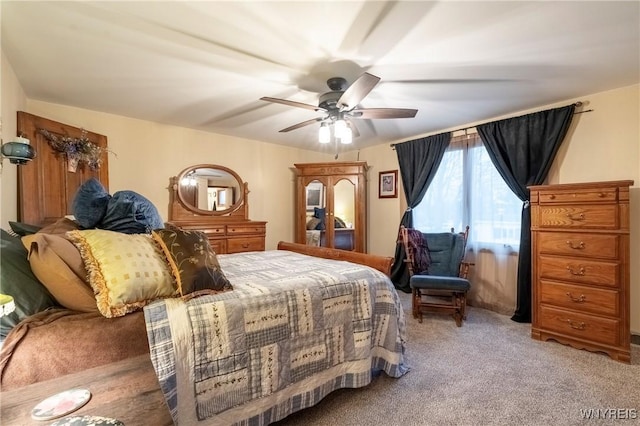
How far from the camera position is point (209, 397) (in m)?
1.34

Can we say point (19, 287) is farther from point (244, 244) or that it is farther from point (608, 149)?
point (608, 149)

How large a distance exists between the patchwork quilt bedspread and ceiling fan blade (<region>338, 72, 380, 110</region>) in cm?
124

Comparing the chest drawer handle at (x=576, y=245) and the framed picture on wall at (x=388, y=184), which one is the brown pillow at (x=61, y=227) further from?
the framed picture on wall at (x=388, y=184)

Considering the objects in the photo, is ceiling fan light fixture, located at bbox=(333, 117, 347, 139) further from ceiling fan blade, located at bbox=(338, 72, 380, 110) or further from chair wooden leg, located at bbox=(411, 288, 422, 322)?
chair wooden leg, located at bbox=(411, 288, 422, 322)

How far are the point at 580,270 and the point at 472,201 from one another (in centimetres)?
140

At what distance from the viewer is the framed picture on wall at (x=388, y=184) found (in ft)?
14.7

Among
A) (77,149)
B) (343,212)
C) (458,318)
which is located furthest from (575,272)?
(77,149)

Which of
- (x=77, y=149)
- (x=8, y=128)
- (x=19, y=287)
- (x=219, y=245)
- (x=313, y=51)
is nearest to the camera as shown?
(x=19, y=287)

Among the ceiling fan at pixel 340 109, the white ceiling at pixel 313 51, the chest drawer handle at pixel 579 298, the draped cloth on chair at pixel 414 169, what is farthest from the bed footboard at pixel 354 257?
the draped cloth on chair at pixel 414 169

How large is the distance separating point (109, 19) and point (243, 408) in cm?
227

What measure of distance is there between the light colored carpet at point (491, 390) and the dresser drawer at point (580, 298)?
0.36m

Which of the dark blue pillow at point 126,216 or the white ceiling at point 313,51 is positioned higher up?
the white ceiling at point 313,51

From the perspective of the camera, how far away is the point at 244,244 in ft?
13.3

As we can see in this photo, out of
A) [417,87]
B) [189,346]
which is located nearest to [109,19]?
[189,346]
